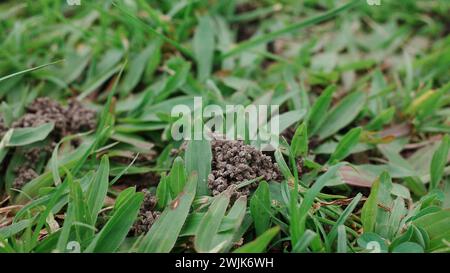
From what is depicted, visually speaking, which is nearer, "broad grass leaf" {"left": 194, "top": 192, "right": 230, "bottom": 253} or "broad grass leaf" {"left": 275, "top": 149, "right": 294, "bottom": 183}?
"broad grass leaf" {"left": 194, "top": 192, "right": 230, "bottom": 253}

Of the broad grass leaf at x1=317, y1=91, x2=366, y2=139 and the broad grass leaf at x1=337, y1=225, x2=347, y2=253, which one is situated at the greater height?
the broad grass leaf at x1=317, y1=91, x2=366, y2=139

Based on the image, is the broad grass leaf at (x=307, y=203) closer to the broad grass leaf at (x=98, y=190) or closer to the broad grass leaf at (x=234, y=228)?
the broad grass leaf at (x=234, y=228)

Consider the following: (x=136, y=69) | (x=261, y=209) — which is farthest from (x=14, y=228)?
(x=136, y=69)

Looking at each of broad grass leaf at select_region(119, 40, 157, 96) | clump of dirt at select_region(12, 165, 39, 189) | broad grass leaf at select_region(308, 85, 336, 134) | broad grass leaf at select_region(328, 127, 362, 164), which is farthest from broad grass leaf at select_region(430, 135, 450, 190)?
clump of dirt at select_region(12, 165, 39, 189)

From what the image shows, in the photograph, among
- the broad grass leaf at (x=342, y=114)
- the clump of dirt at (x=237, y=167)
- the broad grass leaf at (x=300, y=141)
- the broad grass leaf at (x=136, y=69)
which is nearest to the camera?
the clump of dirt at (x=237, y=167)

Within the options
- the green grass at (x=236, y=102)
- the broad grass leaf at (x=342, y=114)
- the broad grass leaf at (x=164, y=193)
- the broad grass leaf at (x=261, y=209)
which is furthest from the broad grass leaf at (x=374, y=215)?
the broad grass leaf at (x=164, y=193)

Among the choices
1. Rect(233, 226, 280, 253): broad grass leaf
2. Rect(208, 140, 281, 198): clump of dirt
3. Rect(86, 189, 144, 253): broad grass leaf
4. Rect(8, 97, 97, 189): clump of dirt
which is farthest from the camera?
Rect(8, 97, 97, 189): clump of dirt

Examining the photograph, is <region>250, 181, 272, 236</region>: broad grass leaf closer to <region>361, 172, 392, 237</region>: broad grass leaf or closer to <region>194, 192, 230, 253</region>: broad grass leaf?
<region>194, 192, 230, 253</region>: broad grass leaf

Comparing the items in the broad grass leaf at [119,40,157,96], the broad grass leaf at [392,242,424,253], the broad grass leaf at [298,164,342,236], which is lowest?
the broad grass leaf at [392,242,424,253]
